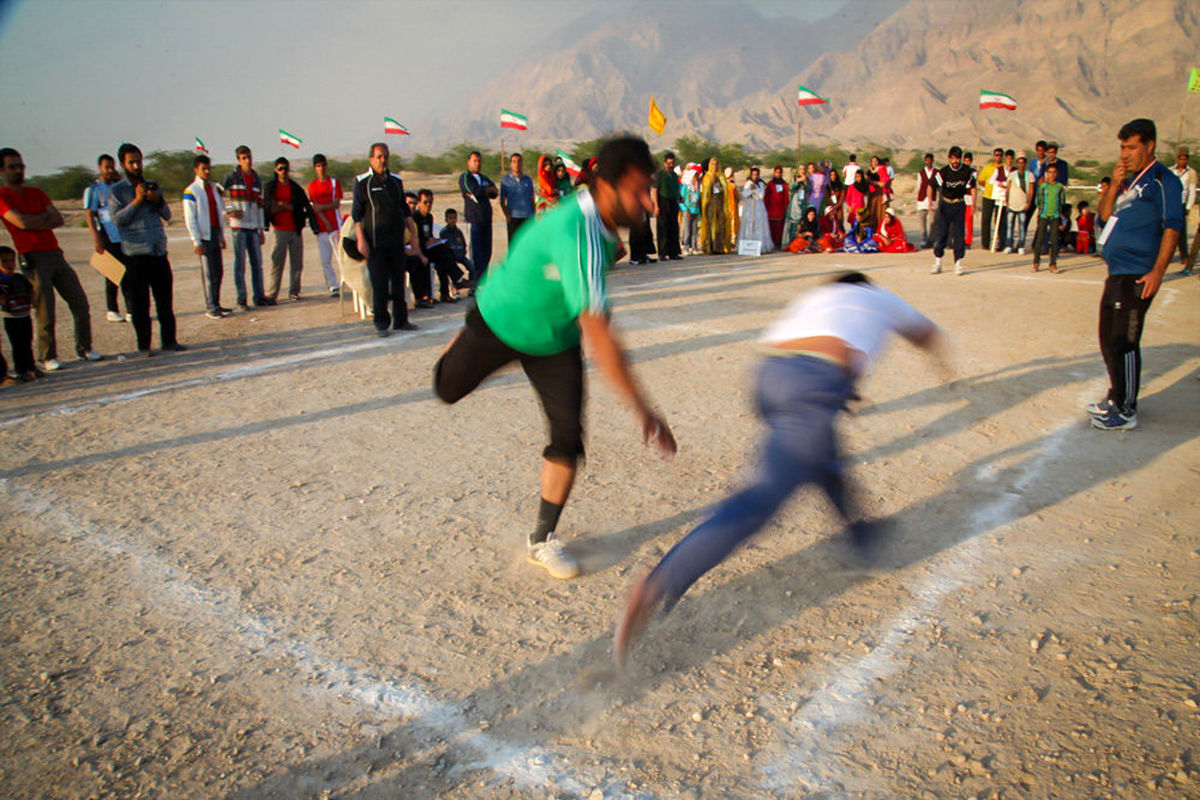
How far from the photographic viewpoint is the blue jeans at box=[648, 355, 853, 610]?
2500mm

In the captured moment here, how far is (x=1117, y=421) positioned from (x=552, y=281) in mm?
4329

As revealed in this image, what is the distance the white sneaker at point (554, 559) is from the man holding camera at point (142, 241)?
616 centimetres

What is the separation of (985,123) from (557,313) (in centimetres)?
11696

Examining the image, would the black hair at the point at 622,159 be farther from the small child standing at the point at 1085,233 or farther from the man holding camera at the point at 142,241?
the small child standing at the point at 1085,233

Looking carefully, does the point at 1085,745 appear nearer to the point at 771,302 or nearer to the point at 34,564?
the point at 34,564

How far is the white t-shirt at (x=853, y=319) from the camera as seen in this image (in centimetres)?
268

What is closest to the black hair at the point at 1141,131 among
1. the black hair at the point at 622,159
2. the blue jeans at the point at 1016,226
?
the black hair at the point at 622,159

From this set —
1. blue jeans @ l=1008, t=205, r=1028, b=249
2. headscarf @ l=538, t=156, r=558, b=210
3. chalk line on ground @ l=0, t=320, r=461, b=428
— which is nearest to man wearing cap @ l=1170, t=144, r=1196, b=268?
blue jeans @ l=1008, t=205, r=1028, b=249

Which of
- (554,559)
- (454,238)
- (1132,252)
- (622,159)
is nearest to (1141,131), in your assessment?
(1132,252)

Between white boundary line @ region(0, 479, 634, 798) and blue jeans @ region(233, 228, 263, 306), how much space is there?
6.87 metres

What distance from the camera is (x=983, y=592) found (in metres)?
3.14

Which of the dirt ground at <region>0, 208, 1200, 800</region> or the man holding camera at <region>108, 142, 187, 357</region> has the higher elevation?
the man holding camera at <region>108, 142, 187, 357</region>

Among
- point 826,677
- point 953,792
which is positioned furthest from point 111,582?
point 953,792

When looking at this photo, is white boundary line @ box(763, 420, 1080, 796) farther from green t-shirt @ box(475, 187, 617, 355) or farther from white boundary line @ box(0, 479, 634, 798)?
green t-shirt @ box(475, 187, 617, 355)
